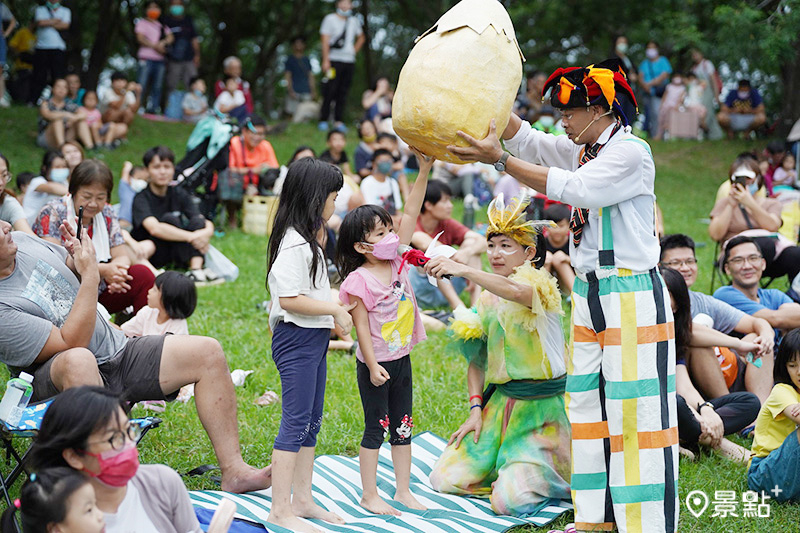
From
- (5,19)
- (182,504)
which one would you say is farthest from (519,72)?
(5,19)

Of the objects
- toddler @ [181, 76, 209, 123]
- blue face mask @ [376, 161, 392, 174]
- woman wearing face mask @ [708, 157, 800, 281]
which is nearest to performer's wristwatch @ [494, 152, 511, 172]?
woman wearing face mask @ [708, 157, 800, 281]

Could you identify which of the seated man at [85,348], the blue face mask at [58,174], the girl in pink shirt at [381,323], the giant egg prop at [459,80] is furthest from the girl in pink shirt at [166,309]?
the blue face mask at [58,174]

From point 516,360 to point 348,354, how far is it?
236 centimetres

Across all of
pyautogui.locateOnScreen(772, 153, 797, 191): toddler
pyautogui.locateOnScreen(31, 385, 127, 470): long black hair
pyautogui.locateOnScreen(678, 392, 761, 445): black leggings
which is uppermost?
pyautogui.locateOnScreen(772, 153, 797, 191): toddler

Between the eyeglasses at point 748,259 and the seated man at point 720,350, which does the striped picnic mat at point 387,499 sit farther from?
the eyeglasses at point 748,259

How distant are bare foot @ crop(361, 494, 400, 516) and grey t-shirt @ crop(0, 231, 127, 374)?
1.36 m

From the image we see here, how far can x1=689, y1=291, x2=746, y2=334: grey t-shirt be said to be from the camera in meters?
5.52

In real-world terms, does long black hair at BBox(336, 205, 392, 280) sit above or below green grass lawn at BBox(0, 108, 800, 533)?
above

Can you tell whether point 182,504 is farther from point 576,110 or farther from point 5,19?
point 5,19

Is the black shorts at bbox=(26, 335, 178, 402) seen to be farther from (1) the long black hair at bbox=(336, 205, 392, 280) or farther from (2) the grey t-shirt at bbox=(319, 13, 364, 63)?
(2) the grey t-shirt at bbox=(319, 13, 364, 63)

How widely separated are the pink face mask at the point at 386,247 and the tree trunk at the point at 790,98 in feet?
47.2

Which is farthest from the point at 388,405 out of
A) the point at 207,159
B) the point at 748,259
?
the point at 207,159

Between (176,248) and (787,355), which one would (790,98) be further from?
(787,355)

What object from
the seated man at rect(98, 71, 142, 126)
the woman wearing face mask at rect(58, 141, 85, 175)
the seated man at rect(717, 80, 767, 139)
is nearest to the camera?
the woman wearing face mask at rect(58, 141, 85, 175)
